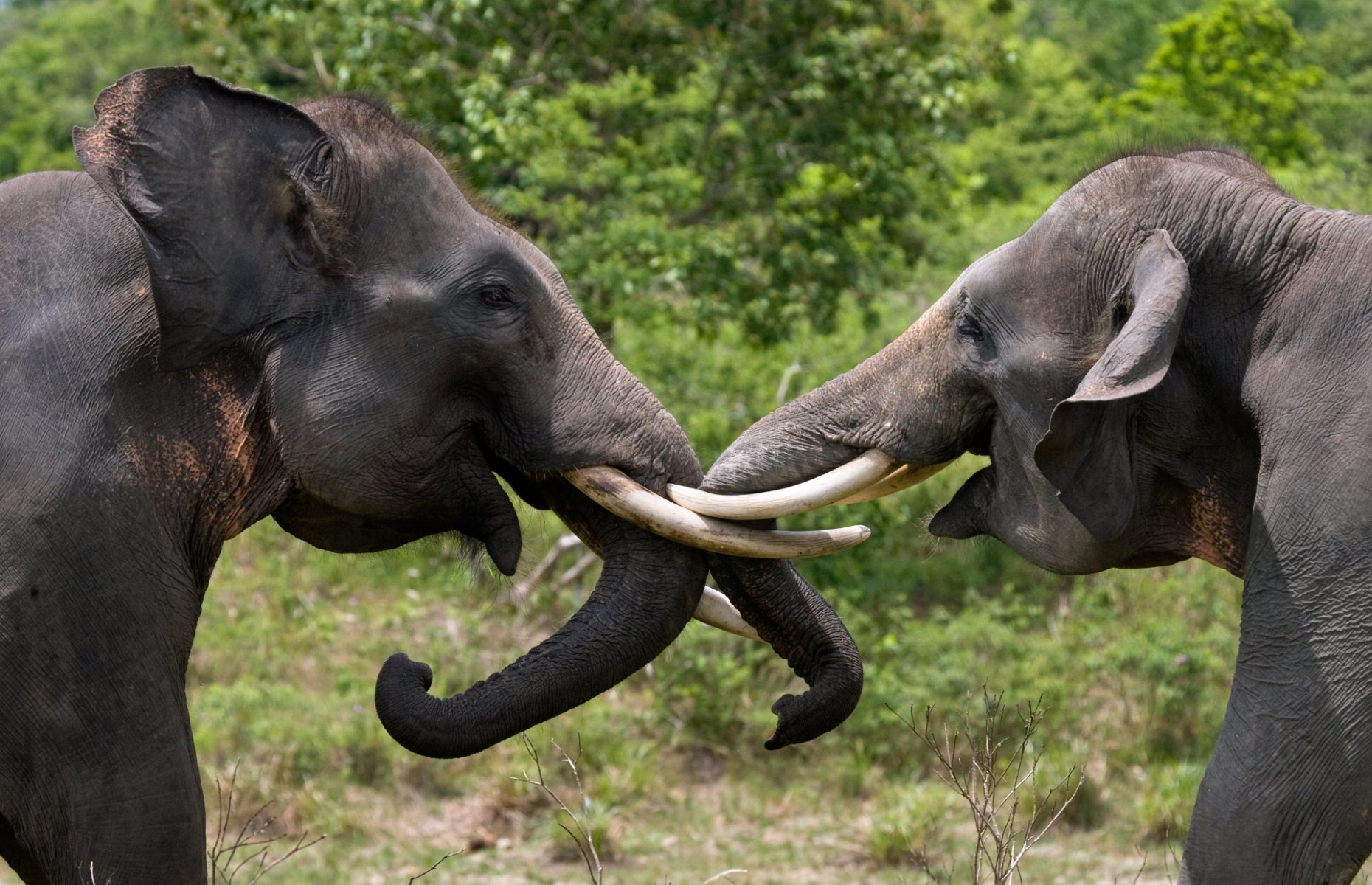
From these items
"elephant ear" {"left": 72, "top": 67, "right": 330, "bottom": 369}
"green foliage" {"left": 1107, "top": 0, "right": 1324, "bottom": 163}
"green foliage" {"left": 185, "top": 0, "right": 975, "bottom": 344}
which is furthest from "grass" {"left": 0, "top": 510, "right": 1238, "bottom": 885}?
"green foliage" {"left": 1107, "top": 0, "right": 1324, "bottom": 163}

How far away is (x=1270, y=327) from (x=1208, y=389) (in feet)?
0.69

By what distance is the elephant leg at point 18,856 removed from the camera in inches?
158

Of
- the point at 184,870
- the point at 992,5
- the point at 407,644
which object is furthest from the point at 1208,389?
the point at 992,5

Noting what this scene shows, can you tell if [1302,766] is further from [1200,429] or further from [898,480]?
[898,480]

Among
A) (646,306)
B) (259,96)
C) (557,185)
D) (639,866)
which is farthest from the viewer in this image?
(557,185)

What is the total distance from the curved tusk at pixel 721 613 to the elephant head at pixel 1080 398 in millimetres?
307

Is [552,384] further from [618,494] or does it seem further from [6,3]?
[6,3]

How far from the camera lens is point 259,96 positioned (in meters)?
4.05

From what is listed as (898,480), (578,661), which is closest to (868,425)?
(898,480)

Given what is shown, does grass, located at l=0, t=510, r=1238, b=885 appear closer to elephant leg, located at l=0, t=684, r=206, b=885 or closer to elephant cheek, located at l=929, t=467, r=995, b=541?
elephant cheek, located at l=929, t=467, r=995, b=541

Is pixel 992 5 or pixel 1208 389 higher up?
pixel 1208 389

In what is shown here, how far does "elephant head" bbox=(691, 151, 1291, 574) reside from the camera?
13.2ft

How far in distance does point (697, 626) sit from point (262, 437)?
4.63m

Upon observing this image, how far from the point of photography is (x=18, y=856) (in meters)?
4.06
